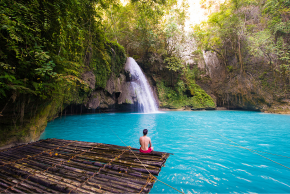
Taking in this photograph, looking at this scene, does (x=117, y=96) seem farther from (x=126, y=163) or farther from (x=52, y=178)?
(x=52, y=178)

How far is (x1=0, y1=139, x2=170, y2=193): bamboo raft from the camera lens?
2111 millimetres

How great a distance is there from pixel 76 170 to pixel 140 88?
1338 cm

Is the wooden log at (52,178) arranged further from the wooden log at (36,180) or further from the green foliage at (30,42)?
the green foliage at (30,42)

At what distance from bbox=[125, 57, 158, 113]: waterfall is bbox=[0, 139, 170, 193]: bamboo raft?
38.5 ft

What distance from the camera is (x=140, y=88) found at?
51.6ft

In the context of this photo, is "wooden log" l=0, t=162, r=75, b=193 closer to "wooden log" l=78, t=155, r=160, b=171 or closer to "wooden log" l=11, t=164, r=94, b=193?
"wooden log" l=11, t=164, r=94, b=193

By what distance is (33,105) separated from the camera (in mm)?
4195

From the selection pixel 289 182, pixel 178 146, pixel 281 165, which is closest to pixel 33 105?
pixel 178 146

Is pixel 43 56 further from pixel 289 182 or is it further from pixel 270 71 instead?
pixel 270 71

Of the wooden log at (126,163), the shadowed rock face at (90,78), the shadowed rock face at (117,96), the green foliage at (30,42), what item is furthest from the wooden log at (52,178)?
the shadowed rock face at (117,96)

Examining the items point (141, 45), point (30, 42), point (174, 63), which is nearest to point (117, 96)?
point (141, 45)

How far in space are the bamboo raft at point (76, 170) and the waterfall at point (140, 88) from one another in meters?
11.7

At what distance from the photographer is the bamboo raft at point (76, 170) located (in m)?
2.11

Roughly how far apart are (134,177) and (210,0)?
29.3 m
